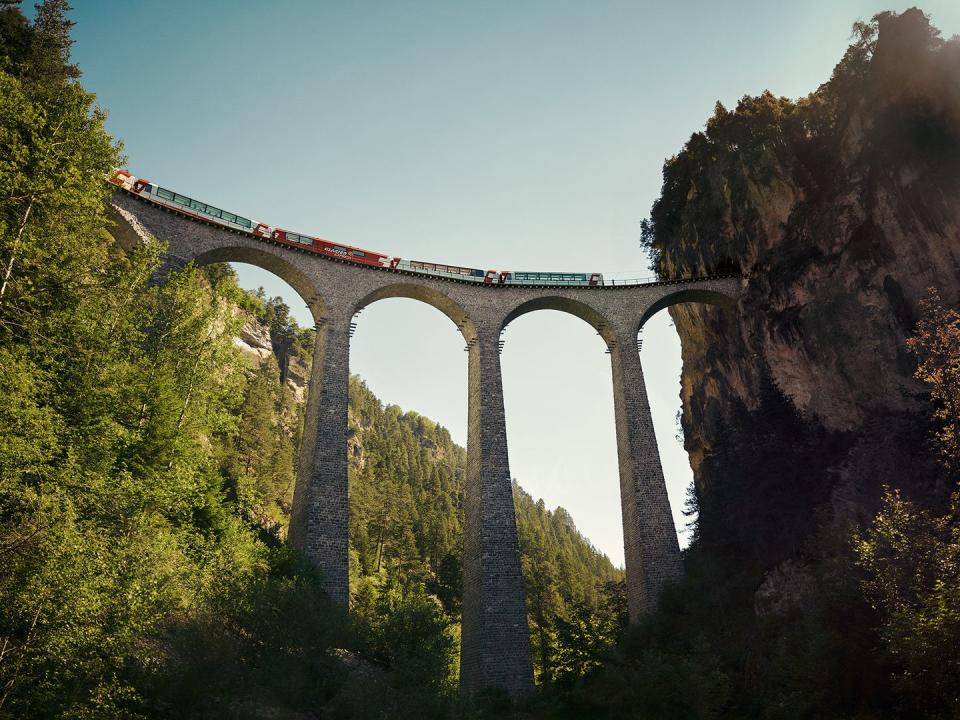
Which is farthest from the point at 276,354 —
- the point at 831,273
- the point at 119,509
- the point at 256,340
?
the point at 119,509

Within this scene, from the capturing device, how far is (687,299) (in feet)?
124

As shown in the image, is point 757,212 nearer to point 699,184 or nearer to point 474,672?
point 699,184

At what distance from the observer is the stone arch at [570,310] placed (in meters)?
36.7

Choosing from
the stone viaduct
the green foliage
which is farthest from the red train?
the green foliage

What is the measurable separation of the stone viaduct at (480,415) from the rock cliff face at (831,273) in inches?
136

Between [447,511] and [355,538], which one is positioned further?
[447,511]

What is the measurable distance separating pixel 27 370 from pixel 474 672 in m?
20.5

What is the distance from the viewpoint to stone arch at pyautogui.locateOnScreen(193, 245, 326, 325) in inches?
1254

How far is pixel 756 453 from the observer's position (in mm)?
31609

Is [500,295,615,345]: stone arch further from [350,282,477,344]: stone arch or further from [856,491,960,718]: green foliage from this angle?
[856,491,960,718]: green foliage

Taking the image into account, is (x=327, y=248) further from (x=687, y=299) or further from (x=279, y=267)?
(x=687, y=299)

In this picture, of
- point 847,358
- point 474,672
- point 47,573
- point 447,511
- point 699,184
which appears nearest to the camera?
point 47,573

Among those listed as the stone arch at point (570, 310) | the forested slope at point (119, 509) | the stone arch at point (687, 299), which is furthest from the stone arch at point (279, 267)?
the stone arch at point (687, 299)

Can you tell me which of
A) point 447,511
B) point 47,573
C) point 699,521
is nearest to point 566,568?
point 447,511
